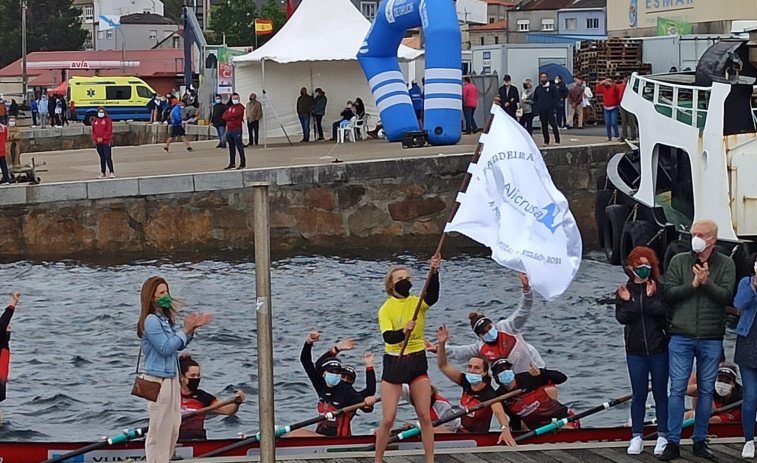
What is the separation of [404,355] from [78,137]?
42.7 m

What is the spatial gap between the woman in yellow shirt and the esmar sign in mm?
34298

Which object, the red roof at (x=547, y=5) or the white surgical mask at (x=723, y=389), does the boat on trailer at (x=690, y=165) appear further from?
the red roof at (x=547, y=5)

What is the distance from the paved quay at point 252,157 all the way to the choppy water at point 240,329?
2912mm

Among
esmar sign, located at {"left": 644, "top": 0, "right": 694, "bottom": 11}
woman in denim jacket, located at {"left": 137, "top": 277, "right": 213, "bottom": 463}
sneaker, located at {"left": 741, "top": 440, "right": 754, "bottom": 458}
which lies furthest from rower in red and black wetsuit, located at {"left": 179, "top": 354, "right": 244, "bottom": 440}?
esmar sign, located at {"left": 644, "top": 0, "right": 694, "bottom": 11}

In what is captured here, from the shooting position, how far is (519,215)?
9141 millimetres

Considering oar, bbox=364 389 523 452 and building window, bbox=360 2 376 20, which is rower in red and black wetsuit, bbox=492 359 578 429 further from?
building window, bbox=360 2 376 20

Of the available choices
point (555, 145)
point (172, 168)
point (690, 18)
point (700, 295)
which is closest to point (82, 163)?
point (172, 168)

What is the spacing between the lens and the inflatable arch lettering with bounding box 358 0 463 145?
93.8ft

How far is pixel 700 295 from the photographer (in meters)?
9.17

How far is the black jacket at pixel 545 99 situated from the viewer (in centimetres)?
2905

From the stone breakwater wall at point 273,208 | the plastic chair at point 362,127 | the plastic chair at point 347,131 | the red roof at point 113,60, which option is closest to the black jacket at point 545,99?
the stone breakwater wall at point 273,208

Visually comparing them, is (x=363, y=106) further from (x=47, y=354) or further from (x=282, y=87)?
(x=47, y=354)

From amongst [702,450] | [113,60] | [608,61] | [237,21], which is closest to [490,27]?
[237,21]

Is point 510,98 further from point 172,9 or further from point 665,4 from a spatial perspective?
point 172,9
